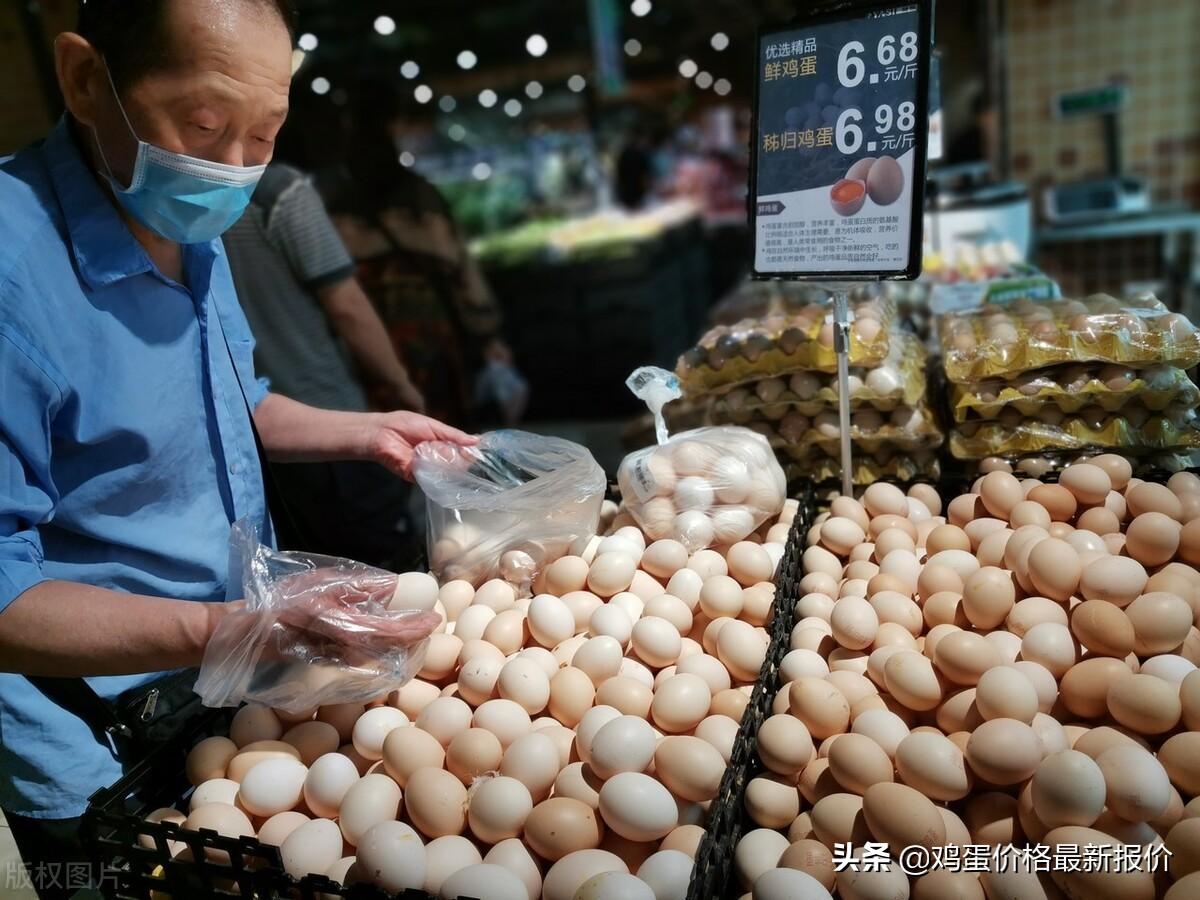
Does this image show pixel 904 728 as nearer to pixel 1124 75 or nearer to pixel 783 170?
pixel 783 170

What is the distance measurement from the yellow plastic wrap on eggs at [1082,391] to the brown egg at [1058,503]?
0.29 m

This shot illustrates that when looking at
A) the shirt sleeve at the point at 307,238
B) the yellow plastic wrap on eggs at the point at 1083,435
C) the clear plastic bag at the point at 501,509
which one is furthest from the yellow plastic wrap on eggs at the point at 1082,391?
the shirt sleeve at the point at 307,238

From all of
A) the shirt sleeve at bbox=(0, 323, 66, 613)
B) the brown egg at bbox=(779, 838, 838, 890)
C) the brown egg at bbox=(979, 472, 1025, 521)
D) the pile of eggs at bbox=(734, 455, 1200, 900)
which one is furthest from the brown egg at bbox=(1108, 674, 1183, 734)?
the shirt sleeve at bbox=(0, 323, 66, 613)

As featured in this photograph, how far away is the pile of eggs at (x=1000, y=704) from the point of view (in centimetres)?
92

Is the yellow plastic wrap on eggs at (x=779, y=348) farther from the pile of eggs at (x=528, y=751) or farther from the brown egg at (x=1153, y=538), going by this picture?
the brown egg at (x=1153, y=538)

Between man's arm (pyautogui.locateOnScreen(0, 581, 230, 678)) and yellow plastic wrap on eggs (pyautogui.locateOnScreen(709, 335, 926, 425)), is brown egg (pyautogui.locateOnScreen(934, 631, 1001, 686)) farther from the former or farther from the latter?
man's arm (pyautogui.locateOnScreen(0, 581, 230, 678))

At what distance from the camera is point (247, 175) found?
1.30 m

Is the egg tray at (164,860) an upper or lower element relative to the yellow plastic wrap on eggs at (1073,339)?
lower

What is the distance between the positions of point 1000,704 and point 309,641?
952 mm

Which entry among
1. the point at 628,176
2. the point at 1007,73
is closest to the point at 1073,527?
the point at 1007,73

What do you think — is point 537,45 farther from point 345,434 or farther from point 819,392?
point 345,434

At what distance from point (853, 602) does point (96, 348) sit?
1.25 meters

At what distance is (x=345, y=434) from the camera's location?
1705mm

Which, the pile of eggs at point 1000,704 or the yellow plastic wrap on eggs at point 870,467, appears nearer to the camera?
the pile of eggs at point 1000,704
